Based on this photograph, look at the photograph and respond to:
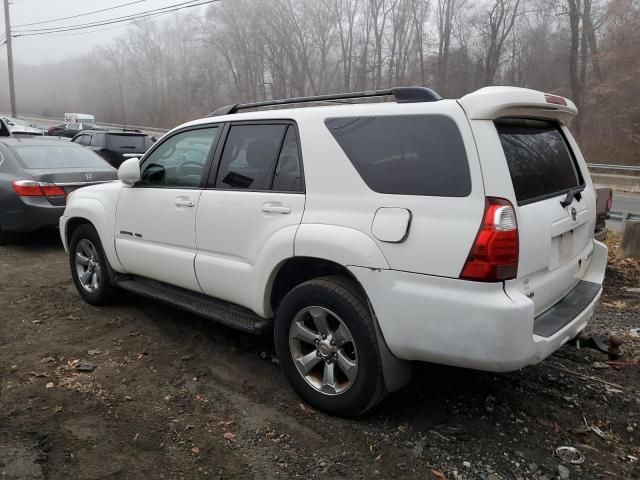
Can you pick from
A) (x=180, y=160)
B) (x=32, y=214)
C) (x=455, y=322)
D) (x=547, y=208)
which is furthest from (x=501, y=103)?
(x=32, y=214)

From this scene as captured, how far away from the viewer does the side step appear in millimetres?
3455

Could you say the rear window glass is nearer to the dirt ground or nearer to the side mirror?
the dirt ground

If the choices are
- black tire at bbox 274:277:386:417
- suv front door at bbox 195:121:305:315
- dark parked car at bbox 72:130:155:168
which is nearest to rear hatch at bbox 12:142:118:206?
suv front door at bbox 195:121:305:315

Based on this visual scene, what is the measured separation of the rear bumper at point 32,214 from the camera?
23.0ft

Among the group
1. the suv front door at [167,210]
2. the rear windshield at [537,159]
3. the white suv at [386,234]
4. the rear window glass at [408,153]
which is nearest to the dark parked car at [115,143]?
the suv front door at [167,210]

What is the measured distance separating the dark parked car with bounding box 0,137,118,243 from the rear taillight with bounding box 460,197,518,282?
6.35 m

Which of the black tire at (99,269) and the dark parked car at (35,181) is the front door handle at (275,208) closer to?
the black tire at (99,269)

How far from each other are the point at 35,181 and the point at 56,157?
0.89 metres

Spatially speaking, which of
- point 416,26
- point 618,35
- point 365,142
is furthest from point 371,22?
point 365,142

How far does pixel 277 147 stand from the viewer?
3.44 m

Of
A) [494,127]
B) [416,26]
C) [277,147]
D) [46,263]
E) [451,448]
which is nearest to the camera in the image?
[494,127]

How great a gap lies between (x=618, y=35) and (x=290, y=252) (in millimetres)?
30474

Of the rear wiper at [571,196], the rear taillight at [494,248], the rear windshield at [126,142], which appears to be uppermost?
the rear windshield at [126,142]

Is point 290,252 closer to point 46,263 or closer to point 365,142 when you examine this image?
point 365,142
